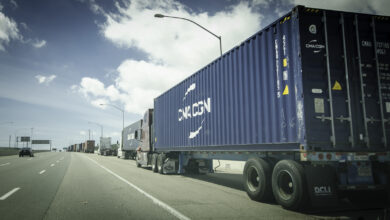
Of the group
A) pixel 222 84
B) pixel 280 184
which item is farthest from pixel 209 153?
pixel 280 184

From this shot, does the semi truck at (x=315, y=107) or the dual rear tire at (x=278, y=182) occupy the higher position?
the semi truck at (x=315, y=107)

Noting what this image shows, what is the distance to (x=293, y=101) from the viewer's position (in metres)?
6.23

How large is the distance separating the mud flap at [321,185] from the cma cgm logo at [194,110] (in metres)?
5.03

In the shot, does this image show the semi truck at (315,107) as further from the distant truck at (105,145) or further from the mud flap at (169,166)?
the distant truck at (105,145)

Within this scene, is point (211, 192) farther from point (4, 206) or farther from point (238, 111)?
point (4, 206)

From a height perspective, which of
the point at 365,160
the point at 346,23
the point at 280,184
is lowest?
the point at 280,184

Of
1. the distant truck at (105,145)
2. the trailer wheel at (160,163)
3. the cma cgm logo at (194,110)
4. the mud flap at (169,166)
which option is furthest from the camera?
the distant truck at (105,145)

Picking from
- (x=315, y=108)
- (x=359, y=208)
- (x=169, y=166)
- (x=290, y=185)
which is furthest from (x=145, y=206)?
(x=169, y=166)

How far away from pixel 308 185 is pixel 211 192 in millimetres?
3602

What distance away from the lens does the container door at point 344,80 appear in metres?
5.99

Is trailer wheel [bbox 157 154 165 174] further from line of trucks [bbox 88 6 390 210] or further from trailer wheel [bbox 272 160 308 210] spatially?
trailer wheel [bbox 272 160 308 210]

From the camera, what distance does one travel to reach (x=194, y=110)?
37.6 feet

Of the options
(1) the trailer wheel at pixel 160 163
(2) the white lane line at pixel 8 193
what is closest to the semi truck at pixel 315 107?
(2) the white lane line at pixel 8 193

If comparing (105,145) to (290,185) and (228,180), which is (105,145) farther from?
(290,185)
